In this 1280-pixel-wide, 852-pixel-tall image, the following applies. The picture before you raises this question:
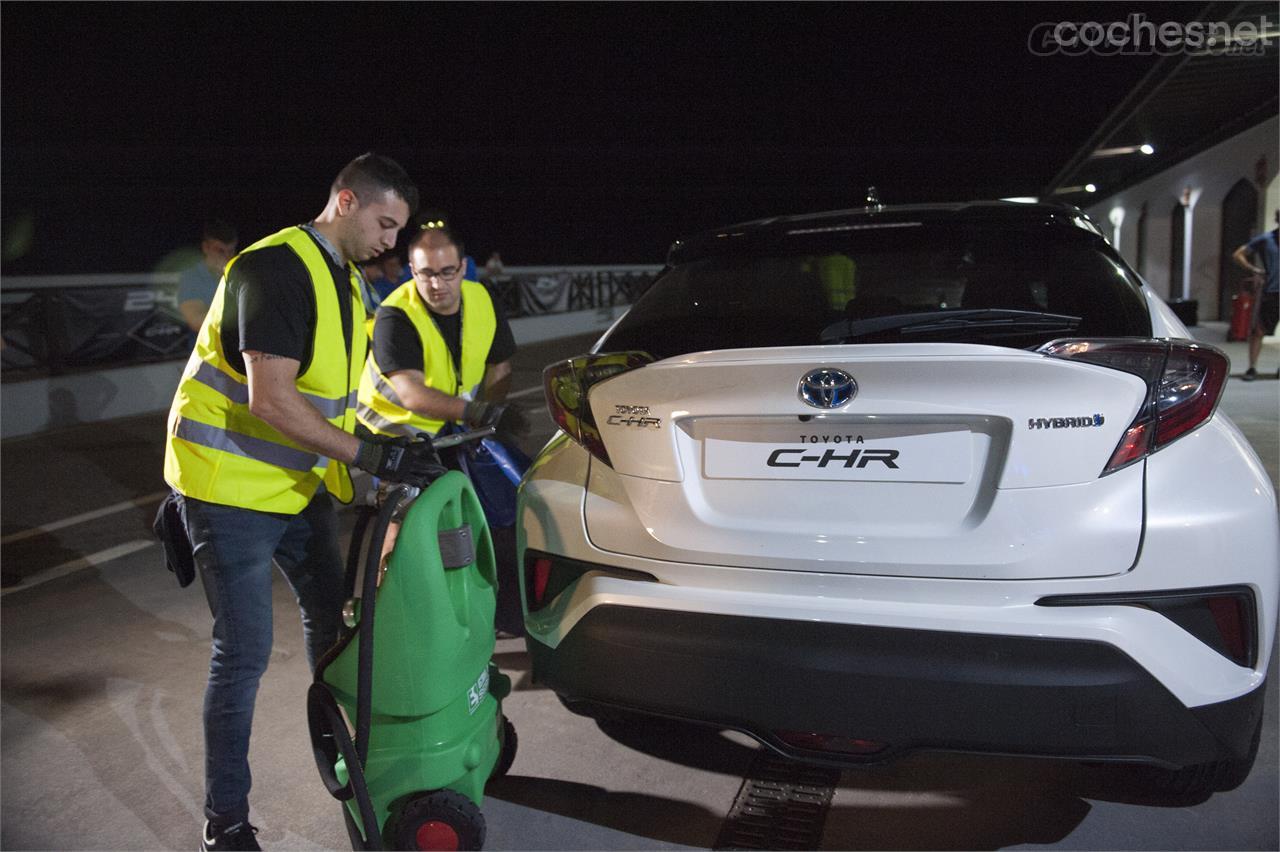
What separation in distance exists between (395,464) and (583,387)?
0.50m

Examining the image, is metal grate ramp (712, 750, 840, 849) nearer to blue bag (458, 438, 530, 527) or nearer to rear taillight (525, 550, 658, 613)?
rear taillight (525, 550, 658, 613)

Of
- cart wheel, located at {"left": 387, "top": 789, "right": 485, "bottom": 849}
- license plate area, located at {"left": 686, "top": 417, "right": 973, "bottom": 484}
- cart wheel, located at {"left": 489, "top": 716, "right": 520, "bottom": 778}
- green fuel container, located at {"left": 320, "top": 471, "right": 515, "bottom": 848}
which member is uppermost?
license plate area, located at {"left": 686, "top": 417, "right": 973, "bottom": 484}

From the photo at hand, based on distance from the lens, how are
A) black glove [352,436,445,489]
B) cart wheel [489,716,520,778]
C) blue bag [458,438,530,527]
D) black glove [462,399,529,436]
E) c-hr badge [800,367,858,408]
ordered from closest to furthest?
c-hr badge [800,367,858,408] → black glove [352,436,445,489] → cart wheel [489,716,520,778] → black glove [462,399,529,436] → blue bag [458,438,530,527]

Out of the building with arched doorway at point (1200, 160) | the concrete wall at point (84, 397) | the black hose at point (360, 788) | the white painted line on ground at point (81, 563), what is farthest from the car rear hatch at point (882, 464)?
the building with arched doorway at point (1200, 160)

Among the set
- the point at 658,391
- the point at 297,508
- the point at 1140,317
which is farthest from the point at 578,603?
the point at 1140,317

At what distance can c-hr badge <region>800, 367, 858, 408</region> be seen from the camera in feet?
6.92

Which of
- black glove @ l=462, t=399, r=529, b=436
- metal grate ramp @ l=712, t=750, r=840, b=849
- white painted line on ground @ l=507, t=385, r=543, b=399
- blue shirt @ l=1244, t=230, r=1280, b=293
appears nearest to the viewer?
metal grate ramp @ l=712, t=750, r=840, b=849

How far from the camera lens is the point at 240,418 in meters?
2.44

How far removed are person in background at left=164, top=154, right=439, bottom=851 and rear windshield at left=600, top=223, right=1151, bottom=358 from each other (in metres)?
0.68

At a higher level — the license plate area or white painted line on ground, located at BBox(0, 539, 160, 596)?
the license plate area

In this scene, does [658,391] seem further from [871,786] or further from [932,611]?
[871,786]

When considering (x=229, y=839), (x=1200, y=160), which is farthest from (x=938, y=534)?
(x=1200, y=160)

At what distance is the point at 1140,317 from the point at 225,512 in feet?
7.19

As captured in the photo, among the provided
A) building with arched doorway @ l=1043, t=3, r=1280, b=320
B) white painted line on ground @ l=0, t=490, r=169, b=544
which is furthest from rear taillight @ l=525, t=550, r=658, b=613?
building with arched doorway @ l=1043, t=3, r=1280, b=320
